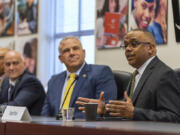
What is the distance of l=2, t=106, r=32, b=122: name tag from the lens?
2.22 meters

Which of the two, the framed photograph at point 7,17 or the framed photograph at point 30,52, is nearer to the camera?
the framed photograph at point 30,52

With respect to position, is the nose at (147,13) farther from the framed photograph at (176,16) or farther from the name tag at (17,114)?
the name tag at (17,114)

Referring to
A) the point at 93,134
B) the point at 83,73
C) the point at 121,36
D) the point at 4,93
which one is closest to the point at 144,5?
the point at 121,36

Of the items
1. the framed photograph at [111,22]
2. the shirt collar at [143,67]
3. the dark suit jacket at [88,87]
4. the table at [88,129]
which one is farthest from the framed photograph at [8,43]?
the table at [88,129]

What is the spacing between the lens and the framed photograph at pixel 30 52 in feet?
17.8

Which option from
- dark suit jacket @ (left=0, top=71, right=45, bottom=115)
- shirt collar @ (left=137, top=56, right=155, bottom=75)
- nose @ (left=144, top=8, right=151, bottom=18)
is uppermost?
nose @ (left=144, top=8, right=151, bottom=18)

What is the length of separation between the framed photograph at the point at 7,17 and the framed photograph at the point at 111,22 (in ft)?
6.22

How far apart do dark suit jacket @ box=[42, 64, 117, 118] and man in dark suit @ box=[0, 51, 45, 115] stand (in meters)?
0.31

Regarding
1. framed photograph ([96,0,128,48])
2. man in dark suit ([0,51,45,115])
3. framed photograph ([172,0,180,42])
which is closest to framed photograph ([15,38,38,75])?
man in dark suit ([0,51,45,115])

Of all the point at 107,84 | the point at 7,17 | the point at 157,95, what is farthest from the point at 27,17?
the point at 157,95

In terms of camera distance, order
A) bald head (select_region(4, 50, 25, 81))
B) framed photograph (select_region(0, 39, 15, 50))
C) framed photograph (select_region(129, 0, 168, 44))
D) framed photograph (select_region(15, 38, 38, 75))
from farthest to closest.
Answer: framed photograph (select_region(0, 39, 15, 50)) < framed photograph (select_region(15, 38, 38, 75)) < bald head (select_region(4, 50, 25, 81)) < framed photograph (select_region(129, 0, 168, 44))

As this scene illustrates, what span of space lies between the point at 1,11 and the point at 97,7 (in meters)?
2.18

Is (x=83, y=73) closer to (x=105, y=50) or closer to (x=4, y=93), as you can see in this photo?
(x=105, y=50)

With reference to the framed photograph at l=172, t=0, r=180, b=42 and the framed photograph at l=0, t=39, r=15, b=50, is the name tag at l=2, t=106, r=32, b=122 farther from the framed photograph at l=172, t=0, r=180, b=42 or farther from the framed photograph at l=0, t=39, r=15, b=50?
the framed photograph at l=0, t=39, r=15, b=50
